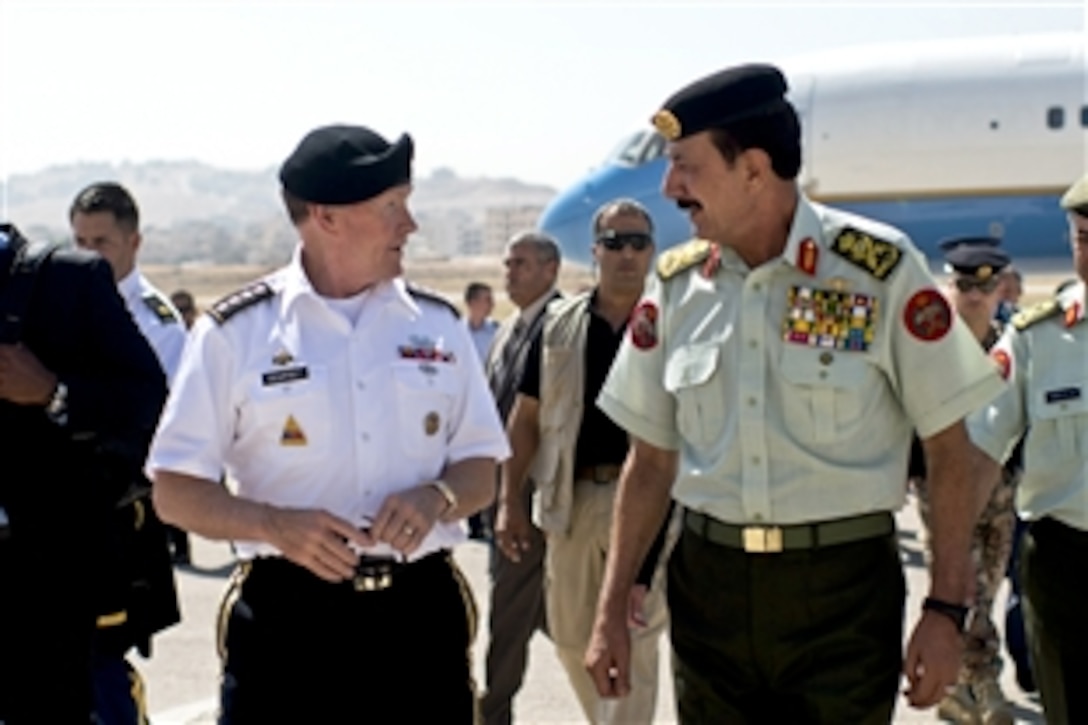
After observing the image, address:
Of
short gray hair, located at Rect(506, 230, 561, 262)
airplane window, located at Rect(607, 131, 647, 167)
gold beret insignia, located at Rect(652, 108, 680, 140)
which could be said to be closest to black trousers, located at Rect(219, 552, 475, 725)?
gold beret insignia, located at Rect(652, 108, 680, 140)

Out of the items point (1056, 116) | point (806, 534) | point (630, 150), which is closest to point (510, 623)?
point (806, 534)

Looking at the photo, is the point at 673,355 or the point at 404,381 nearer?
the point at 404,381

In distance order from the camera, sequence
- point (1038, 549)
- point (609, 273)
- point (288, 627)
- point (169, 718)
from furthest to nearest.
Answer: point (169, 718) → point (609, 273) → point (1038, 549) → point (288, 627)

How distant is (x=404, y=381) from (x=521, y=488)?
2.38 meters

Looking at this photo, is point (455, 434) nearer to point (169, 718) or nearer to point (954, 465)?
point (954, 465)

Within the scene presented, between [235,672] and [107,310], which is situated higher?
[107,310]

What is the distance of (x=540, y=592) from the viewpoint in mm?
6152

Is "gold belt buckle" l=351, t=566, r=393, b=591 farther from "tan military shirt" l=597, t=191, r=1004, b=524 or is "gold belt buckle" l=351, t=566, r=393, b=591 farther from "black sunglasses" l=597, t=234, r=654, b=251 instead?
"black sunglasses" l=597, t=234, r=654, b=251

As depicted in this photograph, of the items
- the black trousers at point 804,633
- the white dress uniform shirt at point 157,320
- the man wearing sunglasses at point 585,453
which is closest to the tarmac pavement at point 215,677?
the man wearing sunglasses at point 585,453

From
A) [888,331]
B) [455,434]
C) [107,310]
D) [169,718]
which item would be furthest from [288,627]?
[169,718]

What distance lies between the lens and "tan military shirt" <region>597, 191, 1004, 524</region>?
3609 millimetres

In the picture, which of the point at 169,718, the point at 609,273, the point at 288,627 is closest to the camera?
the point at 288,627

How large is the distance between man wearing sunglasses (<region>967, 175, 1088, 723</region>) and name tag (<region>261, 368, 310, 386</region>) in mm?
1684

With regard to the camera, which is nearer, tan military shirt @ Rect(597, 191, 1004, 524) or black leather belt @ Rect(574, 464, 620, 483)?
tan military shirt @ Rect(597, 191, 1004, 524)
